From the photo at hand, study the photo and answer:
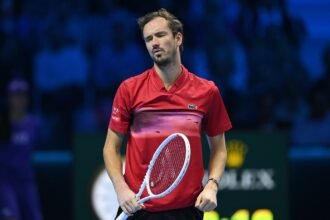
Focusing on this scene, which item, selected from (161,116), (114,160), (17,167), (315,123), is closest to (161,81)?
(161,116)

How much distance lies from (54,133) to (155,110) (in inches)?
179

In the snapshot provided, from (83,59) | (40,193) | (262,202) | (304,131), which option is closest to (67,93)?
(83,59)

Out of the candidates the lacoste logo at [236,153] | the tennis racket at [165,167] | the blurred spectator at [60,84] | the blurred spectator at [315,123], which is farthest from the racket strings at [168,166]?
the blurred spectator at [60,84]

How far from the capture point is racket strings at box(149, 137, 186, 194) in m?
4.15

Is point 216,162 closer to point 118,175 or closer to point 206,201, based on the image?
point 206,201

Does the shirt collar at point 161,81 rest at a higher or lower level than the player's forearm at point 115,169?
higher

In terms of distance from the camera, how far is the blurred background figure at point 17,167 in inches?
305

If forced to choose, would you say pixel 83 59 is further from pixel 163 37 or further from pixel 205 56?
pixel 163 37

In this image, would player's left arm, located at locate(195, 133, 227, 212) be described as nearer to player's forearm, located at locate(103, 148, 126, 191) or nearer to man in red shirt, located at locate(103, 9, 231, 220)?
man in red shirt, located at locate(103, 9, 231, 220)

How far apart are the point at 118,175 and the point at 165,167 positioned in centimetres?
20

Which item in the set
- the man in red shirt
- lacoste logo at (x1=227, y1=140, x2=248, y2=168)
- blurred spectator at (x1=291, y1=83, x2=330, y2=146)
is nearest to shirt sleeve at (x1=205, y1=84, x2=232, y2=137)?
the man in red shirt

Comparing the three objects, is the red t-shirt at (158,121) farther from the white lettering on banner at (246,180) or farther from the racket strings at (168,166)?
the white lettering on banner at (246,180)

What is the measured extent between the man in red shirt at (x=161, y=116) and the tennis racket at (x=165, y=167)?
5 cm

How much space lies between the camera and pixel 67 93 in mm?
8734
